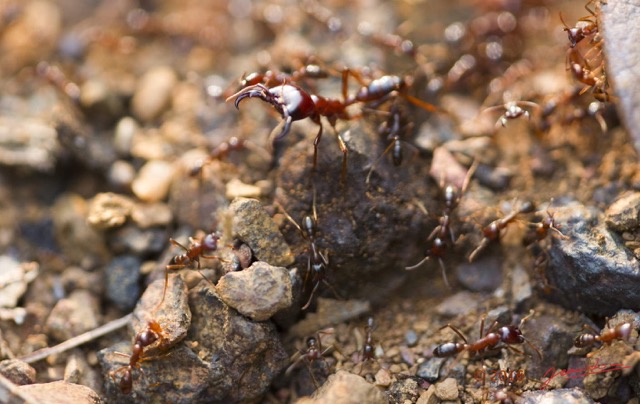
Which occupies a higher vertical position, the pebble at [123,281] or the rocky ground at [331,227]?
the rocky ground at [331,227]

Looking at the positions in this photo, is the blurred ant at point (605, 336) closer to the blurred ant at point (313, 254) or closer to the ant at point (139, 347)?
the blurred ant at point (313, 254)

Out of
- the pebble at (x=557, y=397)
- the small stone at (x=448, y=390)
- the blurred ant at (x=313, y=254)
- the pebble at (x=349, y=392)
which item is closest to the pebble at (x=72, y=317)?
the blurred ant at (x=313, y=254)

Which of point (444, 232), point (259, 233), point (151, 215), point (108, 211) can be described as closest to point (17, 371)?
point (108, 211)

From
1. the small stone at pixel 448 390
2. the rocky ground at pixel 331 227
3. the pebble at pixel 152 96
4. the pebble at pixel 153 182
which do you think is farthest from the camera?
the pebble at pixel 152 96

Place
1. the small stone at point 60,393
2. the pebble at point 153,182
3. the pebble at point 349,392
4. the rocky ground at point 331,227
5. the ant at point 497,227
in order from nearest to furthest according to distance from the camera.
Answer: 1. the pebble at point 349,392
2. the small stone at point 60,393
3. the rocky ground at point 331,227
4. the ant at point 497,227
5. the pebble at point 153,182

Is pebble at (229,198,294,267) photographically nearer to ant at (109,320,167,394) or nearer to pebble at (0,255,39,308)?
ant at (109,320,167,394)
